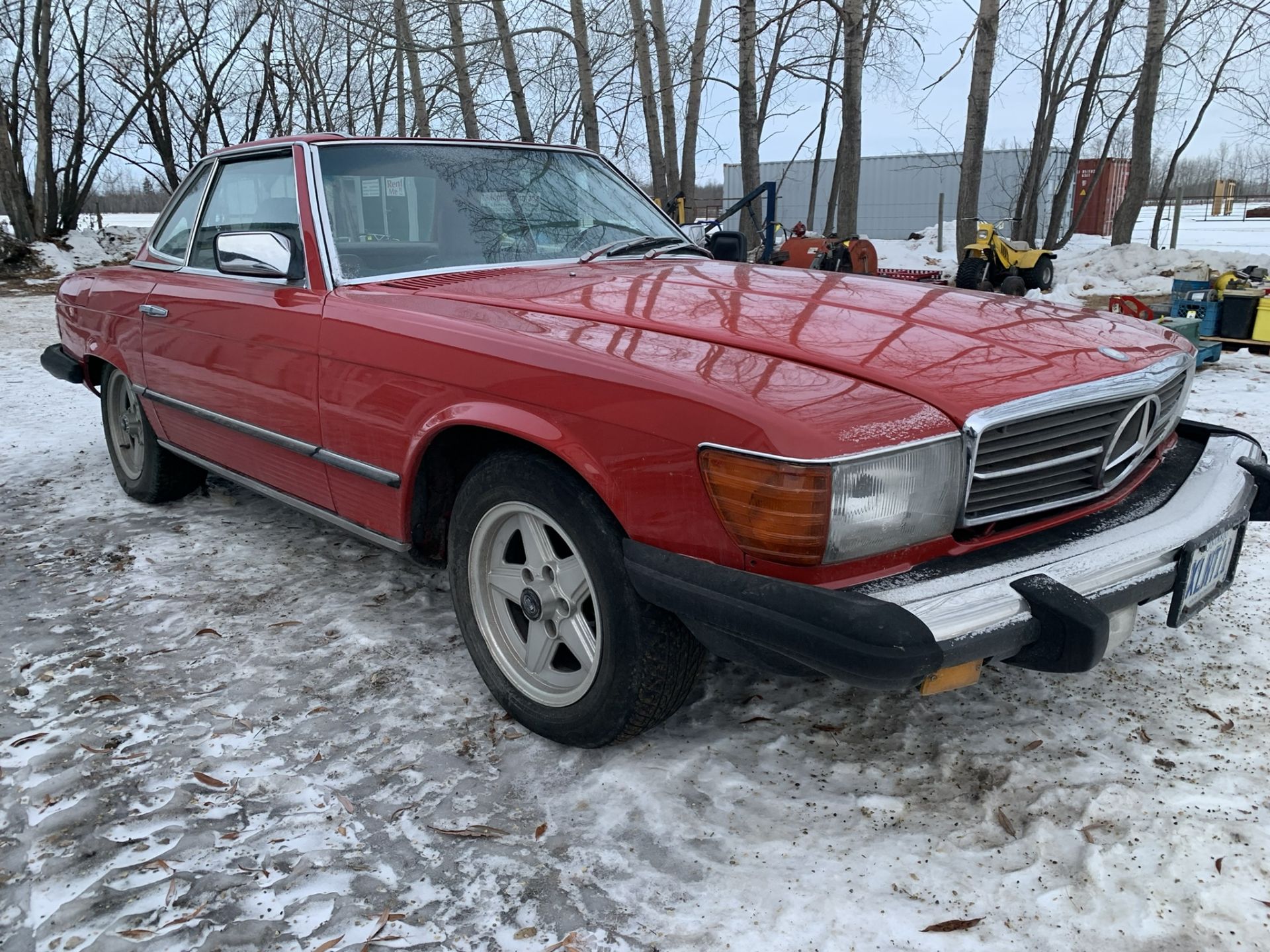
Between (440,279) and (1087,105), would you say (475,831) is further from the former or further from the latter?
(1087,105)

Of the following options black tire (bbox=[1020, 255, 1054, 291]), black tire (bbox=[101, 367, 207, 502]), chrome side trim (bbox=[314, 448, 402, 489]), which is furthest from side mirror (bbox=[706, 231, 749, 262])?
black tire (bbox=[1020, 255, 1054, 291])

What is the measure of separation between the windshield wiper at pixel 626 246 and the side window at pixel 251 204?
38.7 inches

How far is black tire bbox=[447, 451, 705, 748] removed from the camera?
6.92 feet

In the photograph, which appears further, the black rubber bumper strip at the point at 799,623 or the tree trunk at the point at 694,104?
the tree trunk at the point at 694,104

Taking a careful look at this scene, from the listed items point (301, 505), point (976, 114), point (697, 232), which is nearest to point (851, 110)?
point (976, 114)

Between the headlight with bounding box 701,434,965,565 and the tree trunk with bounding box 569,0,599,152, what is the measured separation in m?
15.9

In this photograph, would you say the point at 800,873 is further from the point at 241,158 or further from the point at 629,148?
the point at 629,148

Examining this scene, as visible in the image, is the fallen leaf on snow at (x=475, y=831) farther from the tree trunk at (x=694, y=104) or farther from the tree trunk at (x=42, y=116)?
the tree trunk at (x=42, y=116)

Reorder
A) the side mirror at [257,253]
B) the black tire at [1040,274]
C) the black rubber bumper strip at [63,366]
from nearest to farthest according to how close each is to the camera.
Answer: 1. the side mirror at [257,253]
2. the black rubber bumper strip at [63,366]
3. the black tire at [1040,274]

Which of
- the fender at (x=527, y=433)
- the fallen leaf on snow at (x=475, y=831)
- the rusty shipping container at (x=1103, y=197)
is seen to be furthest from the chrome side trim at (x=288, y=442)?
the rusty shipping container at (x=1103, y=197)

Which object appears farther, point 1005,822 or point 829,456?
point 1005,822

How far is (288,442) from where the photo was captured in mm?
3119

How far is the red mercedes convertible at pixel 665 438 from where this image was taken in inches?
71.8

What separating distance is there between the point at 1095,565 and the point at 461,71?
55.0 feet
